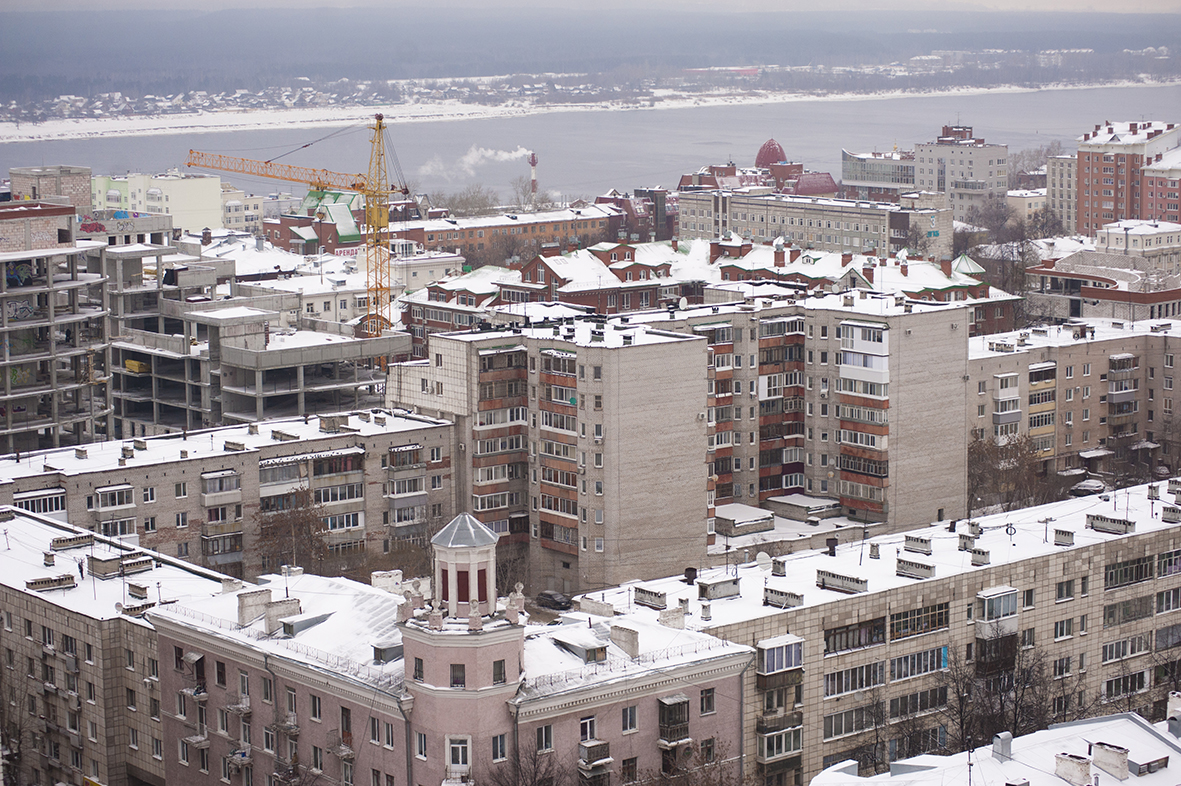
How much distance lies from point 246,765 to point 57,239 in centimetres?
3012

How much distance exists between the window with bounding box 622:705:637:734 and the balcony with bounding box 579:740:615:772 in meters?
0.55

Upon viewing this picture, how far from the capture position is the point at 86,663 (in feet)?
112

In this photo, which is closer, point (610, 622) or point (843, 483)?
point (610, 622)

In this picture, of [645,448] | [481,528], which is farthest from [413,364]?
[481,528]

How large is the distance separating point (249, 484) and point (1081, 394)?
97.4 ft

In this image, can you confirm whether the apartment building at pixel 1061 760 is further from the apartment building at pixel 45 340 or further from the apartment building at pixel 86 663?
the apartment building at pixel 45 340

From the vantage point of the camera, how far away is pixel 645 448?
4838 cm

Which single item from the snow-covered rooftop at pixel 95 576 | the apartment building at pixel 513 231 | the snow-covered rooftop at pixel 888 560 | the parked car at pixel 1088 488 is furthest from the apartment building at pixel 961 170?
the snow-covered rooftop at pixel 95 576

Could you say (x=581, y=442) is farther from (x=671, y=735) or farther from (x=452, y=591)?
(x=452, y=591)

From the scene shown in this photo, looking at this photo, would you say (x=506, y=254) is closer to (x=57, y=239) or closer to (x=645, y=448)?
(x=57, y=239)

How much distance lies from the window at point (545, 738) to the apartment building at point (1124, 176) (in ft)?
330

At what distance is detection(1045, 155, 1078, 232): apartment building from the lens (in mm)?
133250

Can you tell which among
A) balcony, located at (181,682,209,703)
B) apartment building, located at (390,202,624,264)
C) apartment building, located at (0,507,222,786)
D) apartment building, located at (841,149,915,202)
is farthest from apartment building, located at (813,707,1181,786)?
apartment building, located at (841,149,915,202)

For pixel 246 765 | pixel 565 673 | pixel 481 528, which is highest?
pixel 481 528
